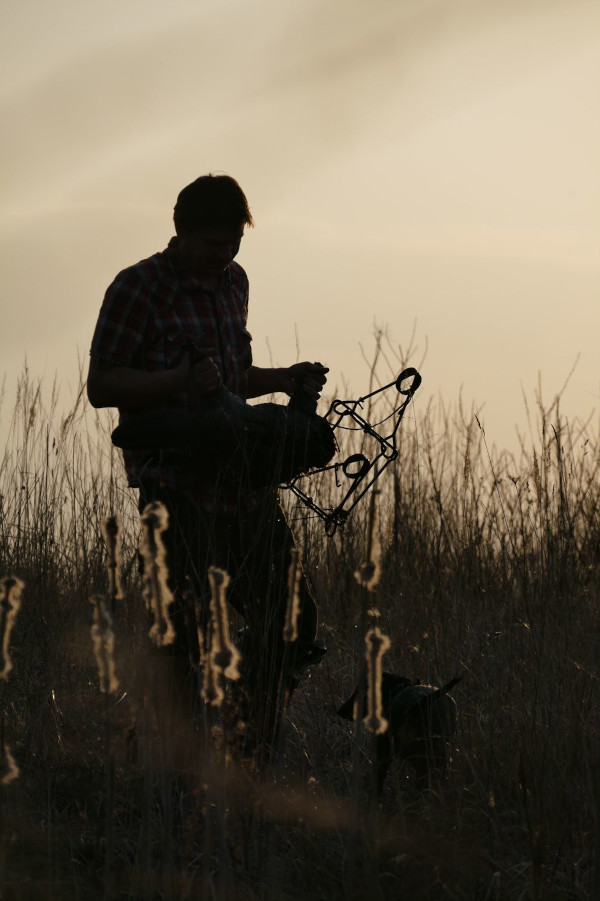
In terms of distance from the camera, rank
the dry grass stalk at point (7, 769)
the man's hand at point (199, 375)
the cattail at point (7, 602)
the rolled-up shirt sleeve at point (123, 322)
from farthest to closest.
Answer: the rolled-up shirt sleeve at point (123, 322) < the man's hand at point (199, 375) < the dry grass stalk at point (7, 769) < the cattail at point (7, 602)

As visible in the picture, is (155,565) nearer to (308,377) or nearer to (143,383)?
(143,383)

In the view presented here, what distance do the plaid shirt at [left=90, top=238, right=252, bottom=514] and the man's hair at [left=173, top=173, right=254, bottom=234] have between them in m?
0.10

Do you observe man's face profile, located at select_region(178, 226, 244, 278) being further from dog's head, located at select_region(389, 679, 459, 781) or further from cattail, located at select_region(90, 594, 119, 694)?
cattail, located at select_region(90, 594, 119, 694)

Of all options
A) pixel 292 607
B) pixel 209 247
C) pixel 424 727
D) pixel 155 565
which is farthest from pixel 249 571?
pixel 155 565

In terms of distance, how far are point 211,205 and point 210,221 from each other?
0.04 metres

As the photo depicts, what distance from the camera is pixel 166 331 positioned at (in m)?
2.64

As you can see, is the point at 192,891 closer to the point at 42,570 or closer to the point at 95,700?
the point at 95,700

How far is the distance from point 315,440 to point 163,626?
1.44m

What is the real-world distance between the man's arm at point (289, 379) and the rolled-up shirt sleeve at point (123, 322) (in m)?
0.40

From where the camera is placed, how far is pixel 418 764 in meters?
2.78

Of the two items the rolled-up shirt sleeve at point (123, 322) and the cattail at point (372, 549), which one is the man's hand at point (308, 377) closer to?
the rolled-up shirt sleeve at point (123, 322)

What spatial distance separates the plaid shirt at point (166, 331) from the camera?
8.48 ft

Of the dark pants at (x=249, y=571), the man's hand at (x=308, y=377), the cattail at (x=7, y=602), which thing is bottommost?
the cattail at (x=7, y=602)

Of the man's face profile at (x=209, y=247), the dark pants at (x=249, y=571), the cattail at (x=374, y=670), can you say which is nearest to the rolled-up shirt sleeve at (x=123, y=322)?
the man's face profile at (x=209, y=247)
